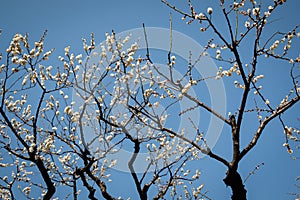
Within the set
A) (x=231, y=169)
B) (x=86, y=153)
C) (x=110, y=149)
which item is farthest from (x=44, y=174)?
(x=231, y=169)

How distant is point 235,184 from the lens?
3.79m

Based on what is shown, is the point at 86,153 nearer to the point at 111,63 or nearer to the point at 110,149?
the point at 110,149

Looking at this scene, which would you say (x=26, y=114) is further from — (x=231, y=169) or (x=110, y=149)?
(x=231, y=169)

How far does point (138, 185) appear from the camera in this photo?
5707 mm

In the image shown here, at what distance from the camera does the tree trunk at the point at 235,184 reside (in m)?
3.74

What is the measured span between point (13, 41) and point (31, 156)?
2193 millimetres

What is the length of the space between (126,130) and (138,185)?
120 cm

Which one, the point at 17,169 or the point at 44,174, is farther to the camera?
the point at 17,169

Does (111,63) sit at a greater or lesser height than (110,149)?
greater

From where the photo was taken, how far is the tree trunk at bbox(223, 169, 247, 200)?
12.3 feet

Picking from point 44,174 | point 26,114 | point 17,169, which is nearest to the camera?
point 44,174

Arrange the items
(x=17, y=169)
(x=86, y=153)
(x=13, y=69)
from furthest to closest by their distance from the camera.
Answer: (x=17, y=169) → (x=86, y=153) → (x=13, y=69)

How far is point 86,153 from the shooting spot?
5.89 metres

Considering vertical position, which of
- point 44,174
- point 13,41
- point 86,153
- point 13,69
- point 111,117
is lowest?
point 44,174
